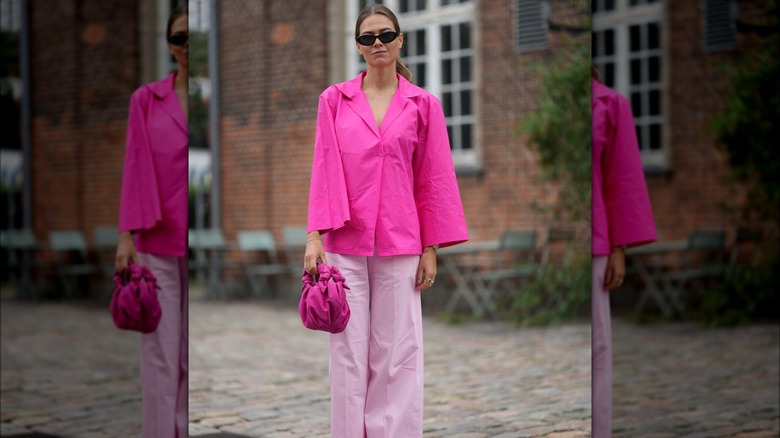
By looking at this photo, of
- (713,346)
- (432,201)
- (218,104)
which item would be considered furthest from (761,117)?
(432,201)

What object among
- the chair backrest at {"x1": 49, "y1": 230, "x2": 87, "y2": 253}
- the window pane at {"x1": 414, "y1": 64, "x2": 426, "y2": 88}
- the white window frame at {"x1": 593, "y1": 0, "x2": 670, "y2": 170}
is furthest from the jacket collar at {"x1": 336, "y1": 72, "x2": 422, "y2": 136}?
the white window frame at {"x1": 593, "y1": 0, "x2": 670, "y2": 170}

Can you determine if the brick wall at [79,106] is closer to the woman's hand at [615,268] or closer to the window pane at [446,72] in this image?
the window pane at [446,72]

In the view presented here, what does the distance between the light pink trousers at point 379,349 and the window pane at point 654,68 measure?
25.4 feet

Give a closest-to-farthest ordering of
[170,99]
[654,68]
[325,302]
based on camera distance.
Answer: [325,302] < [170,99] < [654,68]

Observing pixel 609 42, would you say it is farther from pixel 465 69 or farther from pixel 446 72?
pixel 446 72

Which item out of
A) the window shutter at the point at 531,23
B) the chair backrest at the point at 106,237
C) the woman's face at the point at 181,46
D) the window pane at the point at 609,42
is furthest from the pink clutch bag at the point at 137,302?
the window pane at the point at 609,42

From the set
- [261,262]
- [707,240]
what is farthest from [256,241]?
[707,240]

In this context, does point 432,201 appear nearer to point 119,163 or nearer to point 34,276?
point 119,163

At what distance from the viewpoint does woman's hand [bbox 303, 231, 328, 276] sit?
107 inches

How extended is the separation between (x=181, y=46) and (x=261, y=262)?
2.93 ft

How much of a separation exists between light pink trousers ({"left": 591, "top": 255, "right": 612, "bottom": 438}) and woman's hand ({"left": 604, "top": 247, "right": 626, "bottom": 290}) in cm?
2

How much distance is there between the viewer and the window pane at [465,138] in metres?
3.34

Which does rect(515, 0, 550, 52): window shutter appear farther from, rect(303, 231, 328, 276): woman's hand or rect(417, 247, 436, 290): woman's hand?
rect(303, 231, 328, 276): woman's hand

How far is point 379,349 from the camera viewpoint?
2.77 meters
